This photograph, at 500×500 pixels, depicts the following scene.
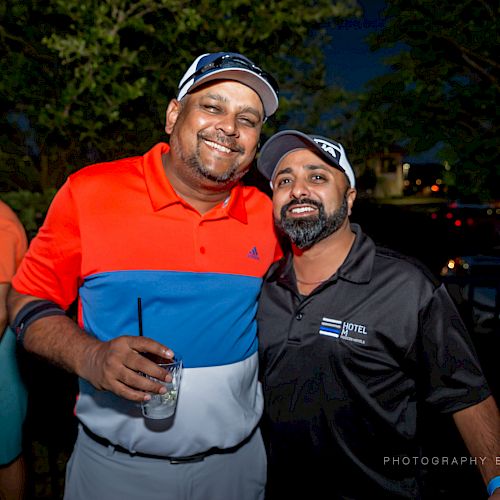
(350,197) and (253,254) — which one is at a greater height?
(350,197)

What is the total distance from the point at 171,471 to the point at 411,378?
1.39 metres

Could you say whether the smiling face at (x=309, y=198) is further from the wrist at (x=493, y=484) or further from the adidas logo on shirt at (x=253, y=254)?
the wrist at (x=493, y=484)

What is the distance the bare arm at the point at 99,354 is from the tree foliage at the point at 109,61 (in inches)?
123

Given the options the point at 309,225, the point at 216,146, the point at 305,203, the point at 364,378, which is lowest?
the point at 364,378

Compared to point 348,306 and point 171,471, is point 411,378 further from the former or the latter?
point 171,471

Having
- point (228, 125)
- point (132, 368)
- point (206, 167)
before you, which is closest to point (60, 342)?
point (132, 368)

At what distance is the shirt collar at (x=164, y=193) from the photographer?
2645 mm

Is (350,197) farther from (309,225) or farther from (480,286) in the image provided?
(480,286)

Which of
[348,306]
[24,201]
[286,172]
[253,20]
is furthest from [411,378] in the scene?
[253,20]

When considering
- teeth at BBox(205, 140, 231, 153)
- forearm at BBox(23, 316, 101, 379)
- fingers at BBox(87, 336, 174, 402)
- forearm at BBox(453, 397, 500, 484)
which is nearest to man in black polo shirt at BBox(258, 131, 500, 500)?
forearm at BBox(453, 397, 500, 484)

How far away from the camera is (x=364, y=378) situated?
2.62 meters

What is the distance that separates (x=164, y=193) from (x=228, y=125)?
1.71 feet

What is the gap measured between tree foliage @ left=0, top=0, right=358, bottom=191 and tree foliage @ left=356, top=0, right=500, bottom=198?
3.07 feet

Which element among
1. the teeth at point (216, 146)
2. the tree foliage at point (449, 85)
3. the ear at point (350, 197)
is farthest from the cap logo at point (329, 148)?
the tree foliage at point (449, 85)
